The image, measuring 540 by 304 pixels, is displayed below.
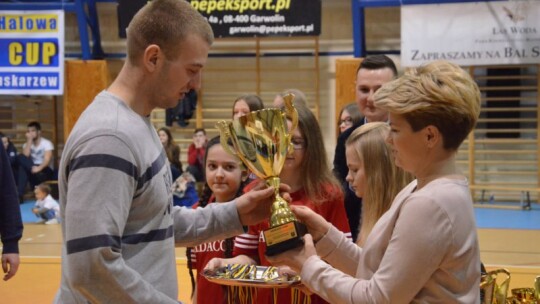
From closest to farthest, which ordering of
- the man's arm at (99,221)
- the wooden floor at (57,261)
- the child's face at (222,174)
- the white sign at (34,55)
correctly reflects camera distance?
the man's arm at (99,221) < the child's face at (222,174) < the wooden floor at (57,261) < the white sign at (34,55)

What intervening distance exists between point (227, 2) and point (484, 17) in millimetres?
3890

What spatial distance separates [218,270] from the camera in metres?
2.65

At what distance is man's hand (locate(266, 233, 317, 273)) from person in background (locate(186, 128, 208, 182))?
9408 mm

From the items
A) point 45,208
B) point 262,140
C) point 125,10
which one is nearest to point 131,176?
point 262,140

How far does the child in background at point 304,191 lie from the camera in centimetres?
299

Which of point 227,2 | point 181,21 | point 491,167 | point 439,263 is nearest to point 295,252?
point 439,263

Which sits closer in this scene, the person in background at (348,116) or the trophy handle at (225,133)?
the trophy handle at (225,133)

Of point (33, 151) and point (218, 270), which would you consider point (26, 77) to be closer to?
point (33, 151)

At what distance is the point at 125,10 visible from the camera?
1158 centimetres

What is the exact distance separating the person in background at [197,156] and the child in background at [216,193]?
7.86 meters

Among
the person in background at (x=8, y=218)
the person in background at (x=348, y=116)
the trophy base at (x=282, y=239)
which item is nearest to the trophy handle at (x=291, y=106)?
the trophy base at (x=282, y=239)

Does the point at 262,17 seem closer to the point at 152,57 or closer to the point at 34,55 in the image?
the point at 34,55

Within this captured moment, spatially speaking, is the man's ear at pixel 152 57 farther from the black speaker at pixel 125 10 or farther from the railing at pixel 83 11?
the railing at pixel 83 11

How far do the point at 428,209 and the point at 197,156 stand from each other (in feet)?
32.7
